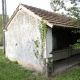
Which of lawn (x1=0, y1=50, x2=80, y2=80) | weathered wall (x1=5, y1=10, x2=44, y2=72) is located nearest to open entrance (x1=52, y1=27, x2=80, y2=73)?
lawn (x1=0, y1=50, x2=80, y2=80)

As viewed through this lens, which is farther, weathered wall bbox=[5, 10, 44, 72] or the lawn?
weathered wall bbox=[5, 10, 44, 72]

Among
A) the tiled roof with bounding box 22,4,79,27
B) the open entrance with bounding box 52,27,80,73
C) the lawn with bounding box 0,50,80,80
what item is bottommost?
the lawn with bounding box 0,50,80,80

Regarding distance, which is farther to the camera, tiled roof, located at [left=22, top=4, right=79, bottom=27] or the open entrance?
the open entrance

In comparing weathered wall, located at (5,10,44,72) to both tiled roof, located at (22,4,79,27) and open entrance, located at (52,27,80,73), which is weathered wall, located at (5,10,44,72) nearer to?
tiled roof, located at (22,4,79,27)

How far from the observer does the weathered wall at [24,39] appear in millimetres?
9413

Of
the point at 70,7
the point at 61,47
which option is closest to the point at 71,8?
the point at 70,7

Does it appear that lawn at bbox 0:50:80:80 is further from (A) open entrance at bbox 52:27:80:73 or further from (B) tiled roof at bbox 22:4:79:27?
(B) tiled roof at bbox 22:4:79:27

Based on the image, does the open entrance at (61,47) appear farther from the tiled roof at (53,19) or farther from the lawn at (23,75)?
the lawn at (23,75)

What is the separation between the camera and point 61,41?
10891mm

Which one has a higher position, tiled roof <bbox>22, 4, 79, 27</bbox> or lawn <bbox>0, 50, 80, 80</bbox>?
tiled roof <bbox>22, 4, 79, 27</bbox>

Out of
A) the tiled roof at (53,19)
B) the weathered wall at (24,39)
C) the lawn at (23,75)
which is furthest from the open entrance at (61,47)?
the weathered wall at (24,39)

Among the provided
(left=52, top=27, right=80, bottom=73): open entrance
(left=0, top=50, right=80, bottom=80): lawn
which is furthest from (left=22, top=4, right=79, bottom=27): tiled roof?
(left=0, top=50, right=80, bottom=80): lawn

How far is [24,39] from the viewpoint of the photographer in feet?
34.4

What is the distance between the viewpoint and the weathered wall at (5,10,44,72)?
941 cm
